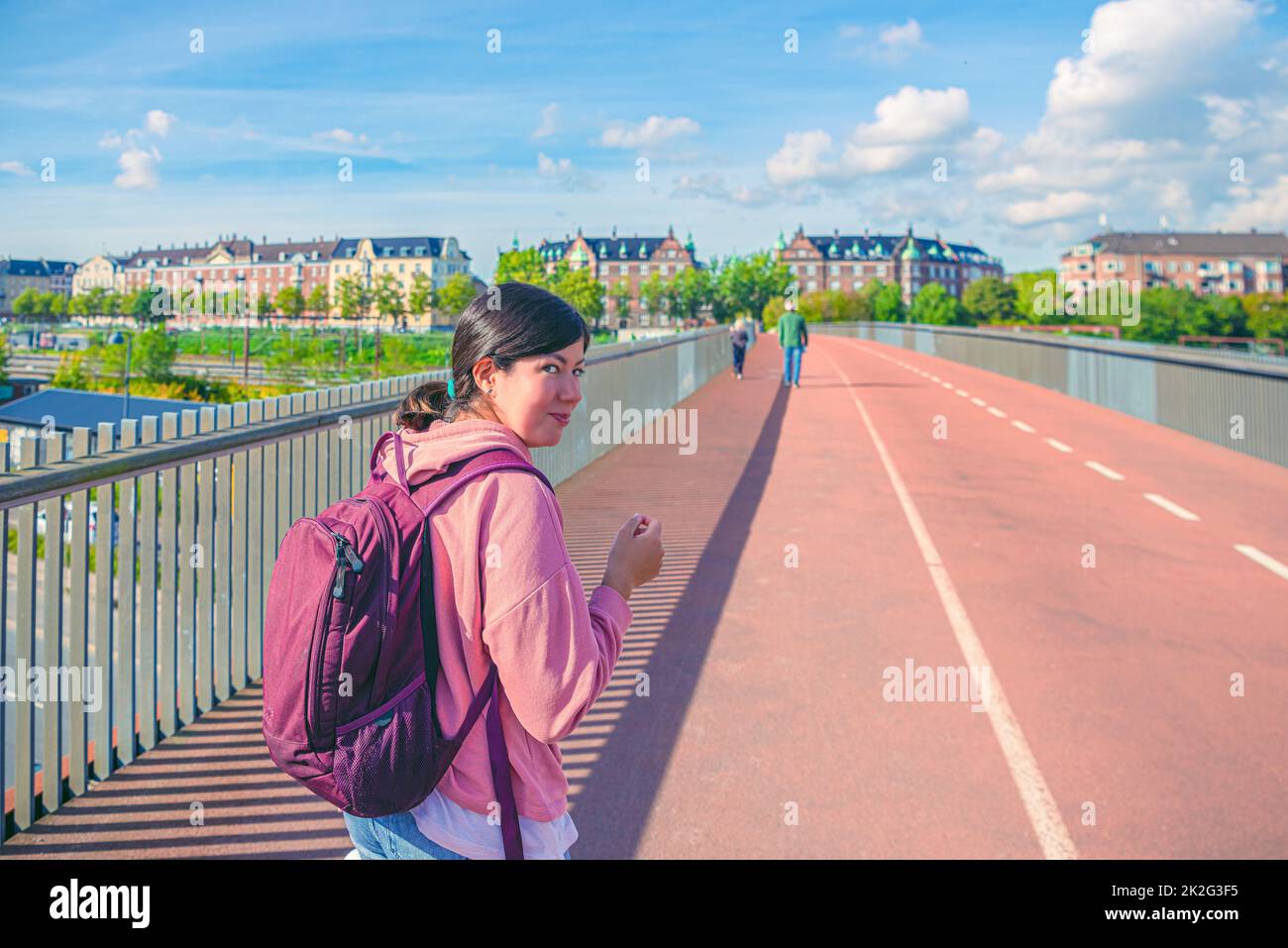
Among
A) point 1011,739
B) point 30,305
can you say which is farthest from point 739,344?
point 30,305

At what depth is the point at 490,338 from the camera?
2064 mm

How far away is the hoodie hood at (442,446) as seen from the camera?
1.85 metres

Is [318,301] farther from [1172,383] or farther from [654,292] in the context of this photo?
[1172,383]

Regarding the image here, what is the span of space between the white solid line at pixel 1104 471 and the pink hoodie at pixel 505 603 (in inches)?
496

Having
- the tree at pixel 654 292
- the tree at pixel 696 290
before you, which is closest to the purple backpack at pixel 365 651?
the tree at pixel 696 290

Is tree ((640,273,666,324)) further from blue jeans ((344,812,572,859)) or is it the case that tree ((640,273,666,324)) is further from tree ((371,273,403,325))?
blue jeans ((344,812,572,859))

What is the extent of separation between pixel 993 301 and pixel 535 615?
18021cm

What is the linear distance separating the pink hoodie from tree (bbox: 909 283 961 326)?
165852 millimetres

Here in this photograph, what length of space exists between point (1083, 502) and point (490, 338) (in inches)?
414

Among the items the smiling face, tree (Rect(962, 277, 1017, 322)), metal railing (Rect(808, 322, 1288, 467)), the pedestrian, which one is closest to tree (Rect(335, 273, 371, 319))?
tree (Rect(962, 277, 1017, 322))

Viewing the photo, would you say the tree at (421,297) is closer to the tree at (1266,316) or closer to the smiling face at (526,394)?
the tree at (1266,316)
